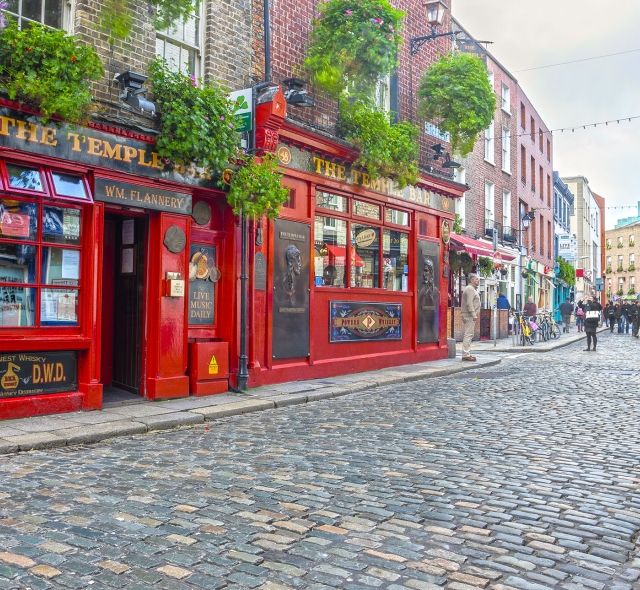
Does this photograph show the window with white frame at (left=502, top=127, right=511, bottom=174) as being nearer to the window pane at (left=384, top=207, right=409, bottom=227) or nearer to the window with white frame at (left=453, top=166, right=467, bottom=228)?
the window with white frame at (left=453, top=166, right=467, bottom=228)

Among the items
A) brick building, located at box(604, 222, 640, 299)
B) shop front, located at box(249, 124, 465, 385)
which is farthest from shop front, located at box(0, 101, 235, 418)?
brick building, located at box(604, 222, 640, 299)

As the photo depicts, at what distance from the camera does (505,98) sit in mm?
29422

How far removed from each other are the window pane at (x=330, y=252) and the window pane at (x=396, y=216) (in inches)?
62.9

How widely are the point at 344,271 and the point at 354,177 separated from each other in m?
1.84

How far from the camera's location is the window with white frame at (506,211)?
28500 mm

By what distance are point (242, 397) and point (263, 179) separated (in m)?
3.16

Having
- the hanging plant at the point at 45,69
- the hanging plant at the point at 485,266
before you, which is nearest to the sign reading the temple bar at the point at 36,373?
the hanging plant at the point at 45,69

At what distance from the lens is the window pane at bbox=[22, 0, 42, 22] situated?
8.20 metres

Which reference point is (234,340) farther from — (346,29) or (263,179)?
(346,29)

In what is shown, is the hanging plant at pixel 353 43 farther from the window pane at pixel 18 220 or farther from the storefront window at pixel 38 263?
the window pane at pixel 18 220

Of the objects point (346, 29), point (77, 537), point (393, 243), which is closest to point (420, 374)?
point (393, 243)

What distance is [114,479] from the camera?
5180mm

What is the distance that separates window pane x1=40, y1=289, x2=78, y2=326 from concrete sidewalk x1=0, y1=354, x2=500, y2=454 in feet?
3.77

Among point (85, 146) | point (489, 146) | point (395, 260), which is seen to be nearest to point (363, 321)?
point (395, 260)
